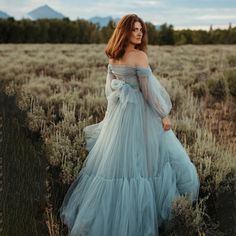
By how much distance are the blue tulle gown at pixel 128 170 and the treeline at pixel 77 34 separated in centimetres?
3542

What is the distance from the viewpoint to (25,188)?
201 inches

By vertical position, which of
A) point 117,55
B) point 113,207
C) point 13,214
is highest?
point 117,55

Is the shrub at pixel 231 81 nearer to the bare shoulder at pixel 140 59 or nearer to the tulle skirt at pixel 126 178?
the tulle skirt at pixel 126 178

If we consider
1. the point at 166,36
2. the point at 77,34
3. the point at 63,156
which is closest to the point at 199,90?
the point at 63,156

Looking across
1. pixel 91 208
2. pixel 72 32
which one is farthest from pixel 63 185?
pixel 72 32

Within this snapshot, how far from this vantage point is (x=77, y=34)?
4031 centimetres

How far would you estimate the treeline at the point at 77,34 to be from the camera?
39250 millimetres

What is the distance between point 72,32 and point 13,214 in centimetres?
3665

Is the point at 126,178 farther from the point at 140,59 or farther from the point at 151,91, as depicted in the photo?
the point at 140,59

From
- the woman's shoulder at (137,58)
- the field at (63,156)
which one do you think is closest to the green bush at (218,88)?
the field at (63,156)

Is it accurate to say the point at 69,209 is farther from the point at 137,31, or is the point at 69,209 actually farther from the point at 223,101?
the point at 223,101

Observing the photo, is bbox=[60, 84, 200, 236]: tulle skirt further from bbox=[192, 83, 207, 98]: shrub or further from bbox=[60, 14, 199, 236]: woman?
bbox=[192, 83, 207, 98]: shrub

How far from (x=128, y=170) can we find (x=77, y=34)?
122 feet

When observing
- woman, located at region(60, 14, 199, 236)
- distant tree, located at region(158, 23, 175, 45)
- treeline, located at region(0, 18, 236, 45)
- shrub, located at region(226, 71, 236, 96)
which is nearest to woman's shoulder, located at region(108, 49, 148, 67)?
woman, located at region(60, 14, 199, 236)
